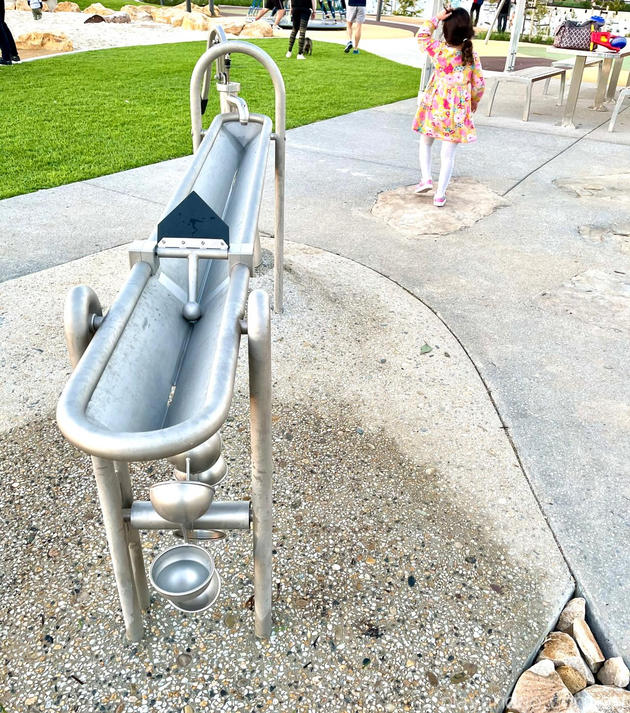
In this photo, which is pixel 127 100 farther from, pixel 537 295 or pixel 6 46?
pixel 537 295

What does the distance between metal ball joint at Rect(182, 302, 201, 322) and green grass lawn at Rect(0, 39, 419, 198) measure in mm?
4101

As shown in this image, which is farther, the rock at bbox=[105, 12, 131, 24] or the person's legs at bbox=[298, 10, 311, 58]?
the rock at bbox=[105, 12, 131, 24]

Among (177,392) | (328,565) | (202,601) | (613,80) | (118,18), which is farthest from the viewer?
(118,18)

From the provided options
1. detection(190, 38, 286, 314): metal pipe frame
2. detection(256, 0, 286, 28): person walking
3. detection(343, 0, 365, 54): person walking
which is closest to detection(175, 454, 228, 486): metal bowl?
detection(190, 38, 286, 314): metal pipe frame

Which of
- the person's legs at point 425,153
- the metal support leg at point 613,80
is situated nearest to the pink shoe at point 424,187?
the person's legs at point 425,153

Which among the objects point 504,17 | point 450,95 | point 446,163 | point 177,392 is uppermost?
point 504,17

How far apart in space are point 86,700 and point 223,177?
1.68 meters

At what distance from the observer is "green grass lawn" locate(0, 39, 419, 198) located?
5.84 metres

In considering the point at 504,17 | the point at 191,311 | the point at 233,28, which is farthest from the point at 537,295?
the point at 504,17

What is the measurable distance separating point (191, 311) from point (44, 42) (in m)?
13.7

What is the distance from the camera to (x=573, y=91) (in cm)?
784

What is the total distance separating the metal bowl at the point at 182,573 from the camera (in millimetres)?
1364

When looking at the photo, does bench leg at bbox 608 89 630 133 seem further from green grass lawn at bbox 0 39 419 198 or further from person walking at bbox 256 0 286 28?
person walking at bbox 256 0 286 28

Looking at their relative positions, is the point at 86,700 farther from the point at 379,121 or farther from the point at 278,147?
the point at 379,121
